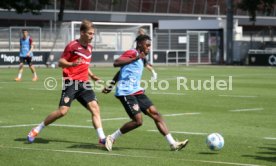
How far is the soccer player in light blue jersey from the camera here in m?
12.0

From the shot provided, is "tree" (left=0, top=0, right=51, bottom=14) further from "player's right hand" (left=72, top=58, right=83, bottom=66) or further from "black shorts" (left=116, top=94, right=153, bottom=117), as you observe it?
"black shorts" (left=116, top=94, right=153, bottom=117)

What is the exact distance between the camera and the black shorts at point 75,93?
1267 centimetres

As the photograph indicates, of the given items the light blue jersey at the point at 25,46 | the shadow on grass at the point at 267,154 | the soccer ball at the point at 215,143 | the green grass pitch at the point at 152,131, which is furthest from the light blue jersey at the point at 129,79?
the light blue jersey at the point at 25,46

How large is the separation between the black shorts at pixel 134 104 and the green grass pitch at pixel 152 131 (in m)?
0.61

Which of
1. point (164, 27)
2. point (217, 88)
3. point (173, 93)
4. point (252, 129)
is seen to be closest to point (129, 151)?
point (252, 129)

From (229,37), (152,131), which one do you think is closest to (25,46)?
(152,131)

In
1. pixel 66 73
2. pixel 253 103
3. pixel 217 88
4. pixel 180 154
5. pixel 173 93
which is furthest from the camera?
pixel 217 88

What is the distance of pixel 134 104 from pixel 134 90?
10.2 inches

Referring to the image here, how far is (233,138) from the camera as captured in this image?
1343cm

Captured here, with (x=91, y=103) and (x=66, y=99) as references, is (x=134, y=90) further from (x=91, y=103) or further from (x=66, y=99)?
(x=66, y=99)

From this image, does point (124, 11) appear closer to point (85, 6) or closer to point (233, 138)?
point (85, 6)

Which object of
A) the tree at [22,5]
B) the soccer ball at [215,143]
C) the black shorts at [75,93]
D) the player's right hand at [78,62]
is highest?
the tree at [22,5]

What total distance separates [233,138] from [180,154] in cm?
225

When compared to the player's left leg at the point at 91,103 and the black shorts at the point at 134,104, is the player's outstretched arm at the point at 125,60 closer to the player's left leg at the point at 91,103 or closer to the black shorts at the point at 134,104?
the black shorts at the point at 134,104
